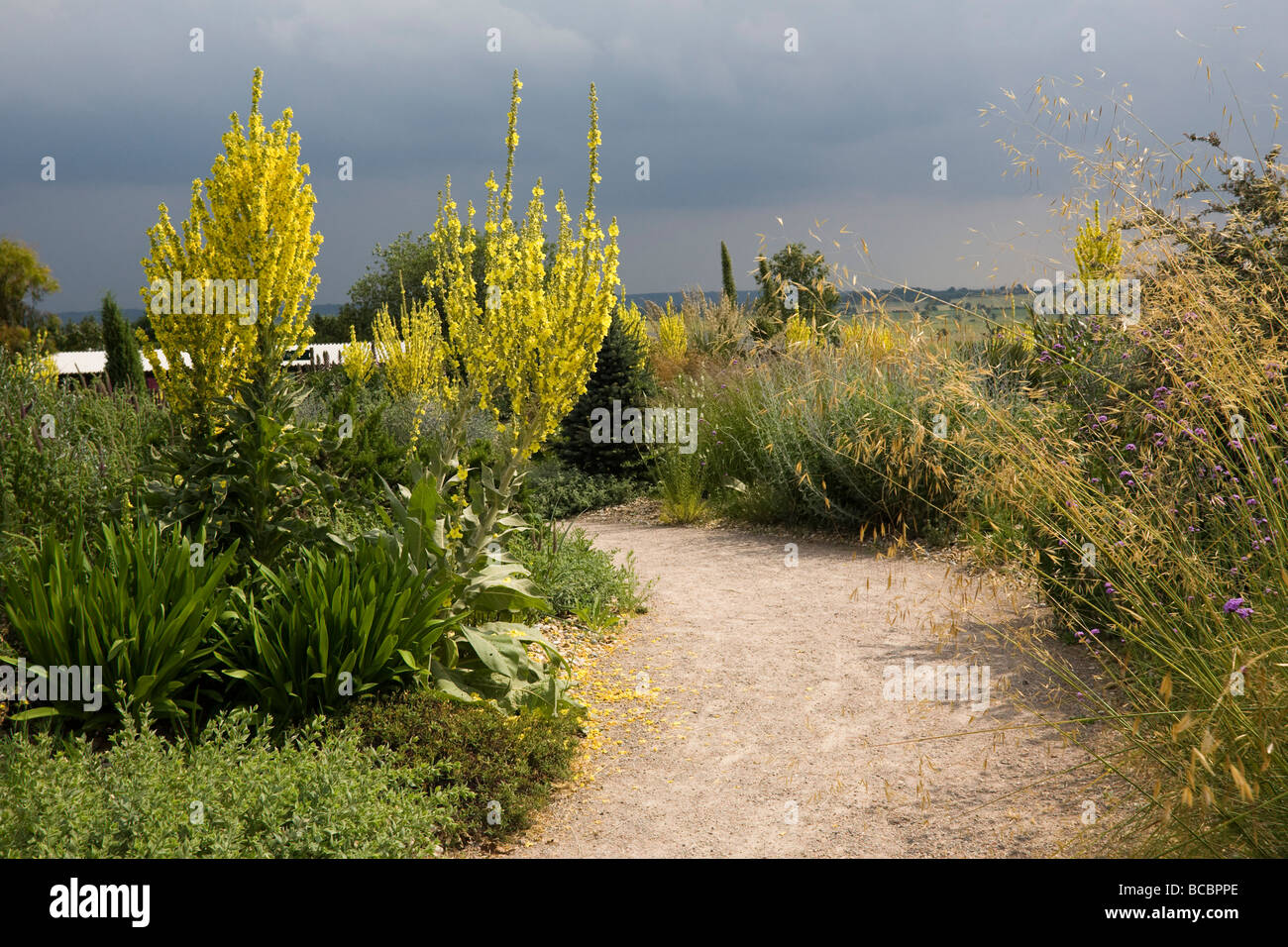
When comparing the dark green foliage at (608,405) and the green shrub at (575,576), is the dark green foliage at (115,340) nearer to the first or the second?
the dark green foliage at (608,405)

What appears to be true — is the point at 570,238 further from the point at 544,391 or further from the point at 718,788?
the point at 718,788

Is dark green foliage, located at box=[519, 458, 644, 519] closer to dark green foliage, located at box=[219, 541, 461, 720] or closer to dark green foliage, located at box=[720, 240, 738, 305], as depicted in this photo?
dark green foliage, located at box=[219, 541, 461, 720]

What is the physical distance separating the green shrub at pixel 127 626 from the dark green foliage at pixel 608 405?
745 centimetres

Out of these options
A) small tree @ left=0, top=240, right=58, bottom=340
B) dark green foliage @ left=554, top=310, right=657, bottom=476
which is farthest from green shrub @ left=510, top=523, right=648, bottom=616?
small tree @ left=0, top=240, right=58, bottom=340

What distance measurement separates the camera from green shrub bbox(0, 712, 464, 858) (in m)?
2.67

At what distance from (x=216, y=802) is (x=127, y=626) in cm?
106

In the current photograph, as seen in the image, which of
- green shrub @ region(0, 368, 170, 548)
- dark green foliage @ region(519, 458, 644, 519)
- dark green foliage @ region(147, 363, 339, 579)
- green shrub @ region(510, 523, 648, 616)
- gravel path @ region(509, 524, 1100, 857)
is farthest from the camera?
dark green foliage @ region(519, 458, 644, 519)

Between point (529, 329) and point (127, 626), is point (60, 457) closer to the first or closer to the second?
point (127, 626)

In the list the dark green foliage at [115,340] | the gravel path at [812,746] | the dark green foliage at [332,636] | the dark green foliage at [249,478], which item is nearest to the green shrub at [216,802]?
the dark green foliage at [332,636]

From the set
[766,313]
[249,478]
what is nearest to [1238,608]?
[249,478]

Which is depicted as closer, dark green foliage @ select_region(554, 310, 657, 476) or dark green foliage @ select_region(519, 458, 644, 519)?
dark green foliage @ select_region(519, 458, 644, 519)

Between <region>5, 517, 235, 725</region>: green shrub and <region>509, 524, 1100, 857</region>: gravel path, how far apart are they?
5.18ft

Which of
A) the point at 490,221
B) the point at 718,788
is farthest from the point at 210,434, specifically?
the point at 718,788

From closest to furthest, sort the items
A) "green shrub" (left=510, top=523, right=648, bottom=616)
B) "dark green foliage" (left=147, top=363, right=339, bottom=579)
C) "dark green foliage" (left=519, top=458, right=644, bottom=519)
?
"dark green foliage" (left=147, top=363, right=339, bottom=579) → "green shrub" (left=510, top=523, right=648, bottom=616) → "dark green foliage" (left=519, top=458, right=644, bottom=519)
